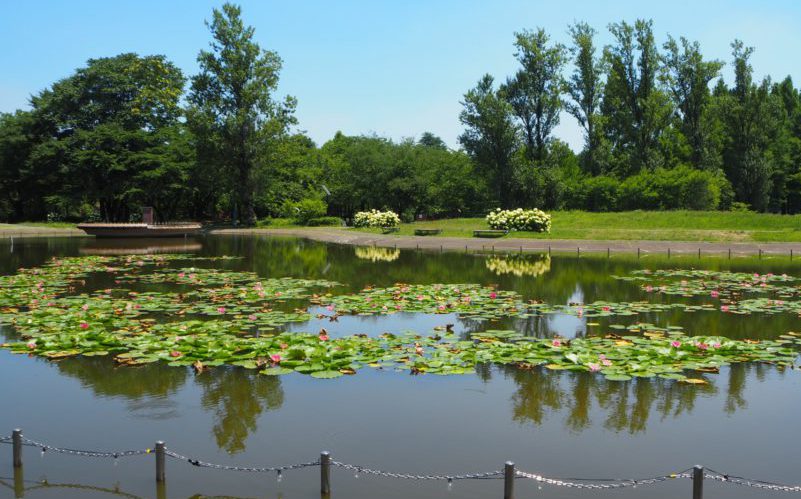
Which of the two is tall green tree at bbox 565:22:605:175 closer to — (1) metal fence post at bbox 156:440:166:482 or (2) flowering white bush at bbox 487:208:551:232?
(2) flowering white bush at bbox 487:208:551:232

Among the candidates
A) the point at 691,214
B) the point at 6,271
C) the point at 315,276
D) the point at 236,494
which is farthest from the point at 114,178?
the point at 236,494

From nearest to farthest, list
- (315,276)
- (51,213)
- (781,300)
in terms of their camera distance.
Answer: (781,300) < (315,276) < (51,213)

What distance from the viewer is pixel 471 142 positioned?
5759 cm

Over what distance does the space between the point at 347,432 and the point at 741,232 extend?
3819 centimetres

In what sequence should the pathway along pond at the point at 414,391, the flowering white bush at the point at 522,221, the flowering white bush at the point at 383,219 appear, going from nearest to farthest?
the pathway along pond at the point at 414,391 → the flowering white bush at the point at 522,221 → the flowering white bush at the point at 383,219

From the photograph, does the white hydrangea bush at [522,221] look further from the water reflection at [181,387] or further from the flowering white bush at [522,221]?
the water reflection at [181,387]

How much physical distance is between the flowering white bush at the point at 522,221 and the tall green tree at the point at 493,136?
1266 centimetres

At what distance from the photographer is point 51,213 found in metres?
77.8

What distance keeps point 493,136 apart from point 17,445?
172 ft

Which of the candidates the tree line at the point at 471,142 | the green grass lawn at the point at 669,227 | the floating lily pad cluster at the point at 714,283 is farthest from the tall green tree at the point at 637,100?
the floating lily pad cluster at the point at 714,283

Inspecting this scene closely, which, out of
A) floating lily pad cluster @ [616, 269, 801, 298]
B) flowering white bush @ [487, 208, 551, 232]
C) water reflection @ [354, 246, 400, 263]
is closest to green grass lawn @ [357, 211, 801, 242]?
flowering white bush @ [487, 208, 551, 232]

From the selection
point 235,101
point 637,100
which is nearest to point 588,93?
point 637,100

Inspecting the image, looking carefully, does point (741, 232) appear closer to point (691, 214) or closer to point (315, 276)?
point (691, 214)

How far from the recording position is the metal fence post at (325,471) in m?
5.73
